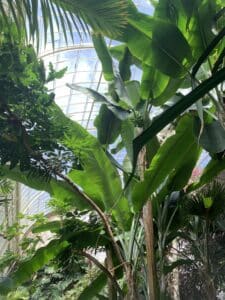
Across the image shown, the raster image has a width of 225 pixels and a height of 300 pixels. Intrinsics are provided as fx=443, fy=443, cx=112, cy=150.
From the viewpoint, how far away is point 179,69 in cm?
447

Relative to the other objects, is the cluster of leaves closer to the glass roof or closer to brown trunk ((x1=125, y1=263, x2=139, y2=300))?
brown trunk ((x1=125, y1=263, x2=139, y2=300))

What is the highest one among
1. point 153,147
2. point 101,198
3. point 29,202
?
point 29,202

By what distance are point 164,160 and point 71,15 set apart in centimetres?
314

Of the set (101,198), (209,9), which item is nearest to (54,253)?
(101,198)

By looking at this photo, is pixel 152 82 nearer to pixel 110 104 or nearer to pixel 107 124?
pixel 110 104

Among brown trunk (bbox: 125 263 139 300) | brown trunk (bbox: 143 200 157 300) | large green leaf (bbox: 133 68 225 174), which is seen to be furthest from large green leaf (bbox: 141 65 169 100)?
large green leaf (bbox: 133 68 225 174)

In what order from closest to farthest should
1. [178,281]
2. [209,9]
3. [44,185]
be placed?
1. [209,9]
2. [44,185]
3. [178,281]

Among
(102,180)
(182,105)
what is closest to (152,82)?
(102,180)

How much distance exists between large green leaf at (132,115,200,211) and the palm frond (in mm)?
Answer: 2925

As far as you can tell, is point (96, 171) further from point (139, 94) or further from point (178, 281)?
point (178, 281)

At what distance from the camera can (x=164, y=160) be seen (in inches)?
197

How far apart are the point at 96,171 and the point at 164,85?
52.7 inches

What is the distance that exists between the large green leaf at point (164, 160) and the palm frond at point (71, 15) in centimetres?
293

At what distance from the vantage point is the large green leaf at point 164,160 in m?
4.94
